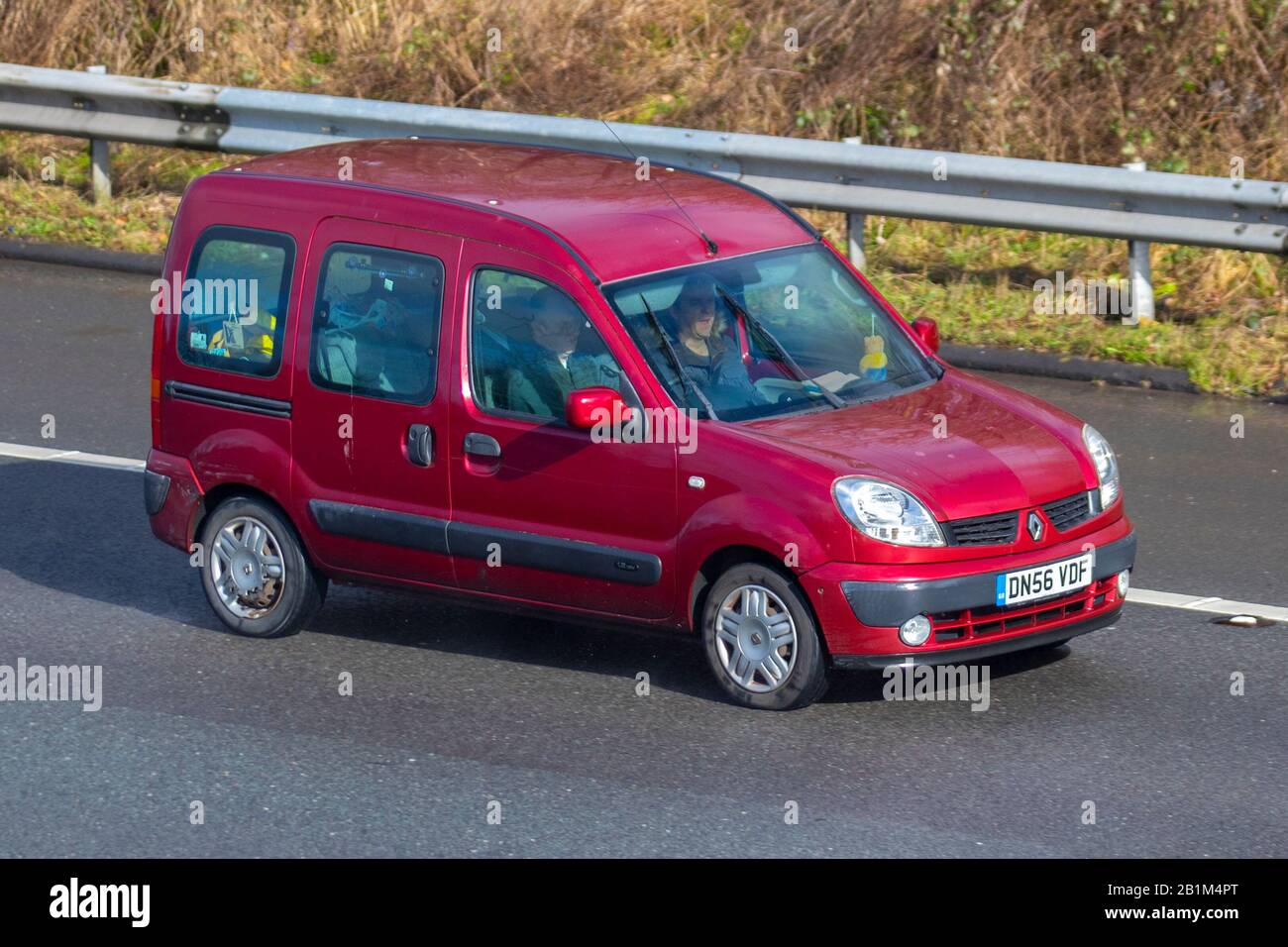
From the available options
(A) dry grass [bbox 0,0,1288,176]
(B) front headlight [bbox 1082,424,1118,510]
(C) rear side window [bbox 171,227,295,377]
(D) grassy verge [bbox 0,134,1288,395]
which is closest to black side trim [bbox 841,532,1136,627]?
(B) front headlight [bbox 1082,424,1118,510]

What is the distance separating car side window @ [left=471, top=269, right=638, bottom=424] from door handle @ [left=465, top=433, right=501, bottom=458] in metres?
0.10

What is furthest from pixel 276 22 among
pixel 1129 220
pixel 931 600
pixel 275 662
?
pixel 931 600

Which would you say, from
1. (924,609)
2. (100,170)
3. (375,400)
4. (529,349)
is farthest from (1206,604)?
(100,170)

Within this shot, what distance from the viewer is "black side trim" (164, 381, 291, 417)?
318 inches

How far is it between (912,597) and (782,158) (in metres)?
6.74

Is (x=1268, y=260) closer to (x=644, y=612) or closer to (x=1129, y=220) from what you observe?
(x=1129, y=220)

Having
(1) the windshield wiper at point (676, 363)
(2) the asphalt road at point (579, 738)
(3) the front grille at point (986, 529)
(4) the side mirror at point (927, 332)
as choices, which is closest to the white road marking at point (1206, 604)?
(2) the asphalt road at point (579, 738)

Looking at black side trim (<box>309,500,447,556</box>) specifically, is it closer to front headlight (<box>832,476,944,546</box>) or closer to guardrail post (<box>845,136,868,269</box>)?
front headlight (<box>832,476,944,546</box>)

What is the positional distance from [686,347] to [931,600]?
52.4 inches

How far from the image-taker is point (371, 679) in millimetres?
7680

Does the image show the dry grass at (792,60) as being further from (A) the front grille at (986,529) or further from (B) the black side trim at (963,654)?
(A) the front grille at (986,529)

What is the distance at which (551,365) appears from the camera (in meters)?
7.48

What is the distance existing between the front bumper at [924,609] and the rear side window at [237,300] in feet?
8.14

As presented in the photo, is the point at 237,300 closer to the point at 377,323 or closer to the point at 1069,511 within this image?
the point at 377,323
